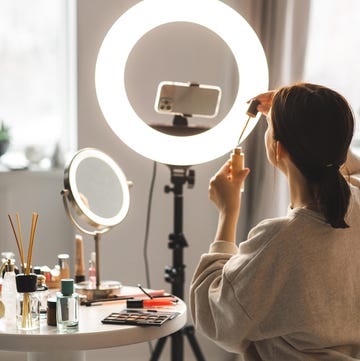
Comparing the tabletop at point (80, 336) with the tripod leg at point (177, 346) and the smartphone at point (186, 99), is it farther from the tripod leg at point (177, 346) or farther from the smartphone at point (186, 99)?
the smartphone at point (186, 99)

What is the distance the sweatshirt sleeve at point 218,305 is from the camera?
1.28 metres

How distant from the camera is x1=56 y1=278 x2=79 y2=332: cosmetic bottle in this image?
4.87 feet

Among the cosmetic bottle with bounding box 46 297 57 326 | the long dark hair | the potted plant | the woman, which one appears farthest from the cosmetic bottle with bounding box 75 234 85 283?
the potted plant

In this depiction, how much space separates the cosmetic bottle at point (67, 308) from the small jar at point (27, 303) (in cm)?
6

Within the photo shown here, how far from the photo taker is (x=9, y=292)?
5.25 feet

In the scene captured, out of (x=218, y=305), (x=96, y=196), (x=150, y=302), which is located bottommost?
(x=150, y=302)

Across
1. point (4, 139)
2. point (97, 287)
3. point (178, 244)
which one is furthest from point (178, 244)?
point (4, 139)

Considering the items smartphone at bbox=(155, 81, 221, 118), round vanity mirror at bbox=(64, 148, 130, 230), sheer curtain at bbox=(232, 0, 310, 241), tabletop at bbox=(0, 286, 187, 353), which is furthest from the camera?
sheer curtain at bbox=(232, 0, 310, 241)

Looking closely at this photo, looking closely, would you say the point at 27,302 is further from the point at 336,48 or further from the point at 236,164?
the point at 336,48

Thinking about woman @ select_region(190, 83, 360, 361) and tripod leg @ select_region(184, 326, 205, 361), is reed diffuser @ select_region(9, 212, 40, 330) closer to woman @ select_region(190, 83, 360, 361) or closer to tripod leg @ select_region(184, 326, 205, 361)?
woman @ select_region(190, 83, 360, 361)

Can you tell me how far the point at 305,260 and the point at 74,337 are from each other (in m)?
0.52

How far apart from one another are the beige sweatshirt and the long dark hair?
0.04 metres

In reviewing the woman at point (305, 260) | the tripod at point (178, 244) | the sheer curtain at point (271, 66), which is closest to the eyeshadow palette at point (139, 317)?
the woman at point (305, 260)

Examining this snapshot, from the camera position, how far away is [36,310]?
1.52 metres
